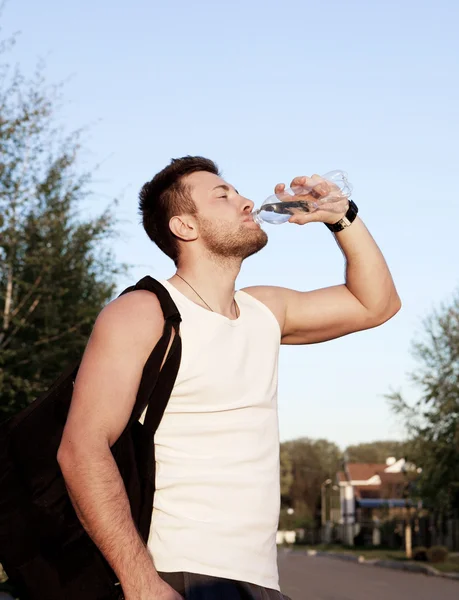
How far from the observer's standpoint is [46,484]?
3.25m

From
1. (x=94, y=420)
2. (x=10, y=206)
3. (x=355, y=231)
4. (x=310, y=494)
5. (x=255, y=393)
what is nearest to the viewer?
(x=94, y=420)

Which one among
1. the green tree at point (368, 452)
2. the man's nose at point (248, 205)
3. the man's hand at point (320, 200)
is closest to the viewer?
the man's nose at point (248, 205)

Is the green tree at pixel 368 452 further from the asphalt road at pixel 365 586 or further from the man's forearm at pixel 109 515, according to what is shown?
the man's forearm at pixel 109 515

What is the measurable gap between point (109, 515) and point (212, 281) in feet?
3.31

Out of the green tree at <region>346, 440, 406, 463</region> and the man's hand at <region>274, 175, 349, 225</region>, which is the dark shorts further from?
the green tree at <region>346, 440, 406, 463</region>

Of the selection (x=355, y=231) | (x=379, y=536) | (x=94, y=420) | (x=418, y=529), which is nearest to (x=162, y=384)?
(x=94, y=420)

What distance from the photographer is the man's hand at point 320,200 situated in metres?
4.07

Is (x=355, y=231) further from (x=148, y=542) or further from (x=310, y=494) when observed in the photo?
(x=310, y=494)

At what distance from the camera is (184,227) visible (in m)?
3.88

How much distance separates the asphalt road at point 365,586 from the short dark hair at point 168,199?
16.9 metres

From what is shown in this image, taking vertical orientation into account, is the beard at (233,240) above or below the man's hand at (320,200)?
below

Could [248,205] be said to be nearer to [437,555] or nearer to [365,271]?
[365,271]

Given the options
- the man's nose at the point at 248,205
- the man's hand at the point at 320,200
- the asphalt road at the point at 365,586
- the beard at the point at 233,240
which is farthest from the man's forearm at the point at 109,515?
the asphalt road at the point at 365,586

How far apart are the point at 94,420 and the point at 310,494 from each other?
127836 millimetres
